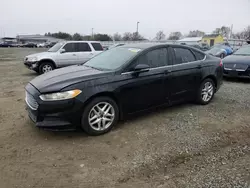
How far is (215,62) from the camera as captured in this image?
224 inches

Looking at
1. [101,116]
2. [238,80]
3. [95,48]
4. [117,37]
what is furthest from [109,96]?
[117,37]

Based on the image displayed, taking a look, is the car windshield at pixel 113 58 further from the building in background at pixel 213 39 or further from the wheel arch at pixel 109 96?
the building in background at pixel 213 39

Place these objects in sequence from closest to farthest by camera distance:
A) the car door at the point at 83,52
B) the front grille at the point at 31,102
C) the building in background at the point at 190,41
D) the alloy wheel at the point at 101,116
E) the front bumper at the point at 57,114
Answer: the front bumper at the point at 57,114
the front grille at the point at 31,102
the alloy wheel at the point at 101,116
the car door at the point at 83,52
the building in background at the point at 190,41

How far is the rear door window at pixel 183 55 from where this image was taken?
16.2ft

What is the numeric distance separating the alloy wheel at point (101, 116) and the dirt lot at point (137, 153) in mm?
202

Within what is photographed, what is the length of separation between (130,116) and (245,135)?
2.04m

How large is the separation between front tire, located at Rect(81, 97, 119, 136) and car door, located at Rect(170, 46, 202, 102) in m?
1.48

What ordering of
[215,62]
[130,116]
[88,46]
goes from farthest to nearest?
[88,46]
[215,62]
[130,116]

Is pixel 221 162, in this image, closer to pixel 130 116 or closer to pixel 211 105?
pixel 130 116

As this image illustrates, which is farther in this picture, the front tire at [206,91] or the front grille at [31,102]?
the front tire at [206,91]

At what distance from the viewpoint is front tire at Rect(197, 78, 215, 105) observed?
211 inches

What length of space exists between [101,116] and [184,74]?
2.15 m

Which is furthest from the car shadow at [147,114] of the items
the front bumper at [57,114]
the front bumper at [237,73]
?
the front bumper at [237,73]

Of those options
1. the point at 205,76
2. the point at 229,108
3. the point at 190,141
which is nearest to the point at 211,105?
the point at 229,108
